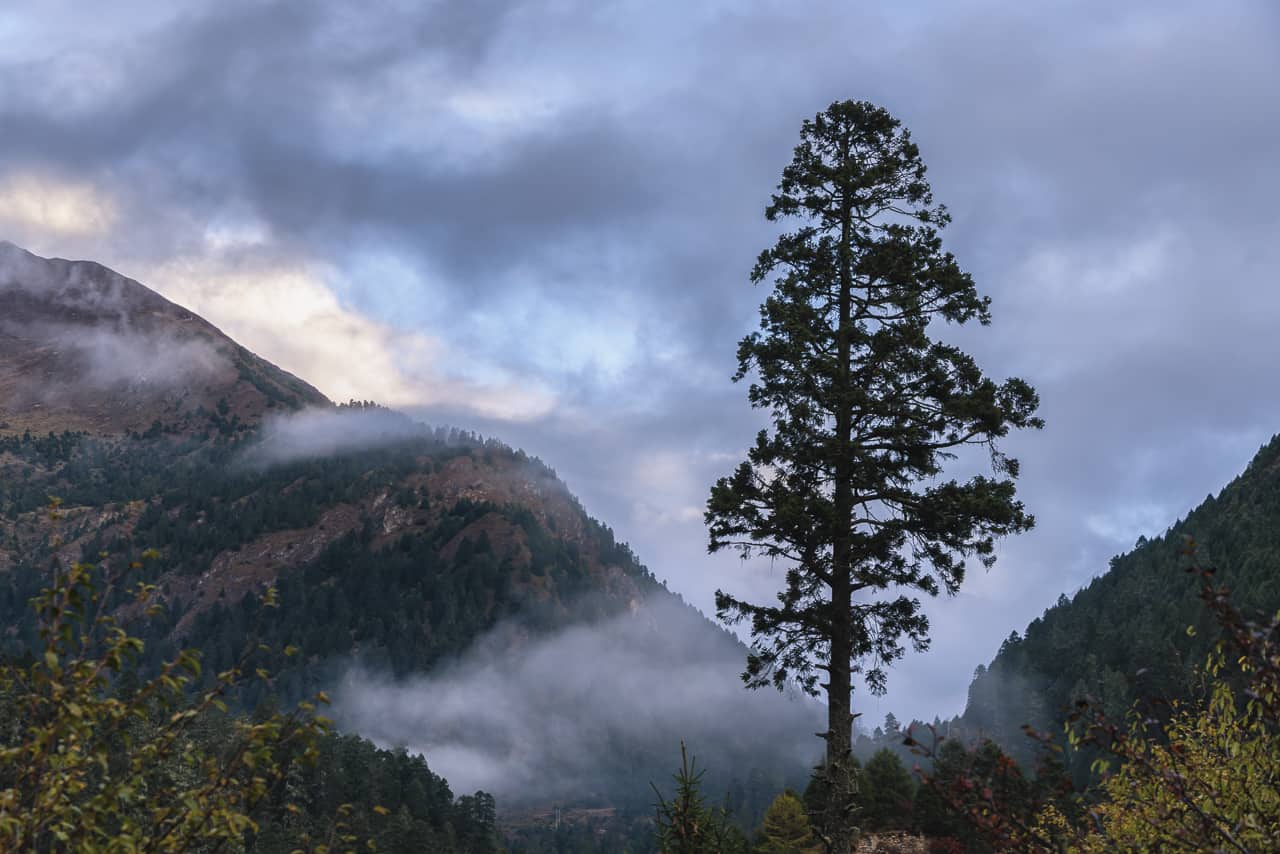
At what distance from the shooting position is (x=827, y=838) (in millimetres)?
20344

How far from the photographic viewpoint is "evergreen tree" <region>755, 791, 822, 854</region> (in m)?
55.1

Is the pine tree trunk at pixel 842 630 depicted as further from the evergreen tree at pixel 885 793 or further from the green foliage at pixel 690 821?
the evergreen tree at pixel 885 793

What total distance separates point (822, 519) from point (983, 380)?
16.3 feet

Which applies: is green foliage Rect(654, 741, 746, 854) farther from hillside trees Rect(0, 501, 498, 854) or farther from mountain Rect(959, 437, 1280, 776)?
mountain Rect(959, 437, 1280, 776)

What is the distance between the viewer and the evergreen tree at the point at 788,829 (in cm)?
5512

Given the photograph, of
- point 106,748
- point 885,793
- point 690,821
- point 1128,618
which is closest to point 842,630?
point 690,821

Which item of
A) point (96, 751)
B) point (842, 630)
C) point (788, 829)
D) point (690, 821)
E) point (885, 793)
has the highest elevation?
point (842, 630)

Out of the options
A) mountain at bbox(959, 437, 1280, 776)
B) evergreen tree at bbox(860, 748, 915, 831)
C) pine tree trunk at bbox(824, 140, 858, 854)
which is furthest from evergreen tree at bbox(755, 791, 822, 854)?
mountain at bbox(959, 437, 1280, 776)

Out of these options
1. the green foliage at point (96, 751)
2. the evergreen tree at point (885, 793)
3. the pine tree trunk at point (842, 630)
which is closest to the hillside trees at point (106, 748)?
the green foliage at point (96, 751)

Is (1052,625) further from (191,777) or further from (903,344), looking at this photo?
(903,344)

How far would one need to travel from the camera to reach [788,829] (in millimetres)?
58531

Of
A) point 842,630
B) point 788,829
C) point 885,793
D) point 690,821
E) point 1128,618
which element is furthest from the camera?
point 1128,618

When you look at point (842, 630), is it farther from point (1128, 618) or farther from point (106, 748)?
point (1128, 618)

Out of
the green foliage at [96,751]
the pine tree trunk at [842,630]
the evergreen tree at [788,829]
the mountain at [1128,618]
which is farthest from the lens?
the mountain at [1128,618]
